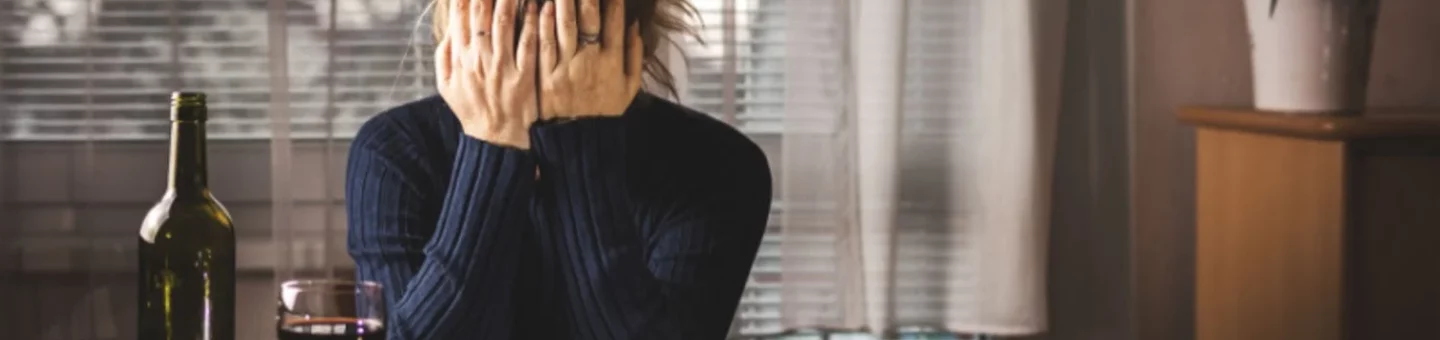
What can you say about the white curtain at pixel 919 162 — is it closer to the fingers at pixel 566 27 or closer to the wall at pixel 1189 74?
the wall at pixel 1189 74

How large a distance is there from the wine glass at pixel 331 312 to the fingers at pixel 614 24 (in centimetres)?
44

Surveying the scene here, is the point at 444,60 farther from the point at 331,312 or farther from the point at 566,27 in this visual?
the point at 331,312

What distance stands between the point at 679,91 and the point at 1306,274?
80 centimetres

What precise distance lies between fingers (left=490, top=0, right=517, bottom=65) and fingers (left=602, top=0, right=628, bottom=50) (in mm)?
76

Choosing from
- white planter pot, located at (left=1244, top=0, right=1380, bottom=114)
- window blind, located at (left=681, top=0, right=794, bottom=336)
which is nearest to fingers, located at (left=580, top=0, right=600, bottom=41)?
window blind, located at (left=681, top=0, right=794, bottom=336)

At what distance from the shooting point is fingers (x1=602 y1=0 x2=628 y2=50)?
1.28 metres

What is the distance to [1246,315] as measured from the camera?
6.05 ft

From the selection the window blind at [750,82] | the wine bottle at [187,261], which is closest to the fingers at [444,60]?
the wine bottle at [187,261]

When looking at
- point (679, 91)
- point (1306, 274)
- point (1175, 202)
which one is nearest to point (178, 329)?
point (679, 91)

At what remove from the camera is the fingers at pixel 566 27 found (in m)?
1.25

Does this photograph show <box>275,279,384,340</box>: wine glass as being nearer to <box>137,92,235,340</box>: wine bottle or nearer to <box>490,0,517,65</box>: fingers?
<box>137,92,235,340</box>: wine bottle

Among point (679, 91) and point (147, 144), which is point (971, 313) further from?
point (147, 144)

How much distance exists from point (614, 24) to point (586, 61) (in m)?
0.04

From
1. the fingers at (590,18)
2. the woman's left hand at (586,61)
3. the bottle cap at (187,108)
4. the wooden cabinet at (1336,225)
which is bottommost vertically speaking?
the wooden cabinet at (1336,225)
